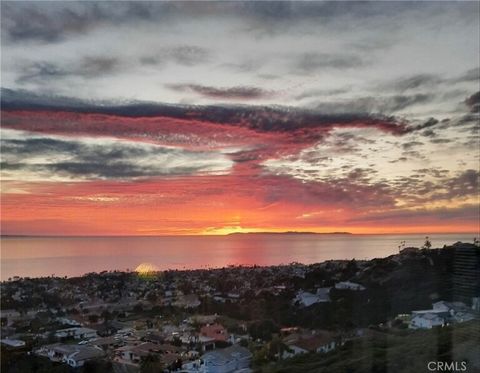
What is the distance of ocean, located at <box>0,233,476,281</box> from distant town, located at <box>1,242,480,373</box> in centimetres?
30

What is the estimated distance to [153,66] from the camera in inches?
146

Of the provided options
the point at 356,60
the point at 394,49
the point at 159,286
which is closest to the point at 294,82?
the point at 356,60

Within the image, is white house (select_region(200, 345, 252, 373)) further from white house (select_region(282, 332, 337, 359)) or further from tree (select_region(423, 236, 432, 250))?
tree (select_region(423, 236, 432, 250))

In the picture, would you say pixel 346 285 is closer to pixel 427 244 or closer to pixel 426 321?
pixel 427 244

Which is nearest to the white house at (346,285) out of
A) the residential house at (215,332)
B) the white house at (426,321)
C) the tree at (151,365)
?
the white house at (426,321)

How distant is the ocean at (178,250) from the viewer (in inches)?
207

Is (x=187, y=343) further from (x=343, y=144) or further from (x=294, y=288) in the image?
(x=343, y=144)

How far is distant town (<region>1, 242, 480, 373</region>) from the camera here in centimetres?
371

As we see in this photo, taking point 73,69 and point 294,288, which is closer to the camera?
point 73,69

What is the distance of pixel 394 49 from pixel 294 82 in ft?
2.61

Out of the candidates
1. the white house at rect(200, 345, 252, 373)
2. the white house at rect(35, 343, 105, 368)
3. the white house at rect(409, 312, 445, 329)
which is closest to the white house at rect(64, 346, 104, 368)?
the white house at rect(35, 343, 105, 368)

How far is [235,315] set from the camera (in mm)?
4645

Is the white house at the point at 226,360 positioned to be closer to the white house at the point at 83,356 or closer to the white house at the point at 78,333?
the white house at the point at 83,356

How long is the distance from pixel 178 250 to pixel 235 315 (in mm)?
3793
